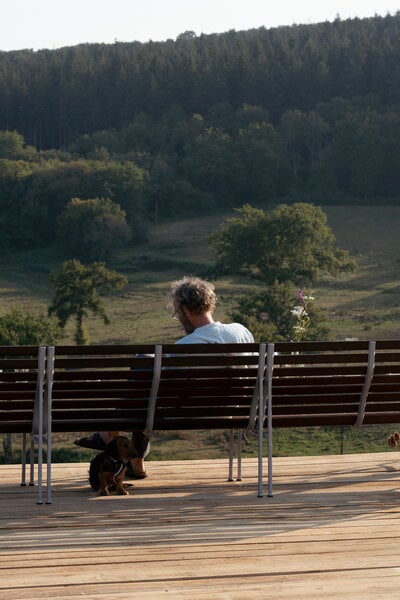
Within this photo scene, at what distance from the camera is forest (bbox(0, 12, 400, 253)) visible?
108438mm

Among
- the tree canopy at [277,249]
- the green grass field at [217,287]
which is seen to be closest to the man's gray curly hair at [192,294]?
the green grass field at [217,287]

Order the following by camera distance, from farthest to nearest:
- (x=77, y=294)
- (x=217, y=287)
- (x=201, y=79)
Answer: (x=201, y=79) < (x=217, y=287) < (x=77, y=294)

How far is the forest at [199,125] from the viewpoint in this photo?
108438mm

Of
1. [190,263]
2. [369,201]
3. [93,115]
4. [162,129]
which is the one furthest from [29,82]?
[190,263]

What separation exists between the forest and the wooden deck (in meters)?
92.3

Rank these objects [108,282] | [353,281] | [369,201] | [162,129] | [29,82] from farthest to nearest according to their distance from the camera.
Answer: [29,82]
[162,129]
[369,201]
[353,281]
[108,282]

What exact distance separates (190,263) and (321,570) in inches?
3463

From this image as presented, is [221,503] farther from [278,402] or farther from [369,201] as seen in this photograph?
[369,201]

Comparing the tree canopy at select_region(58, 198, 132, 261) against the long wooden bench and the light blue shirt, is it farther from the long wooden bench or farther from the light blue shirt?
the long wooden bench

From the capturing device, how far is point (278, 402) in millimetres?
5930

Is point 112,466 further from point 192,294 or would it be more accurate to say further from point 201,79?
point 201,79

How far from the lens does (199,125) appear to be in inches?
5074

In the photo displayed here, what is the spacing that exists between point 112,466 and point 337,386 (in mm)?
1181

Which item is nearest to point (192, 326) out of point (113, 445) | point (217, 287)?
point (113, 445)
